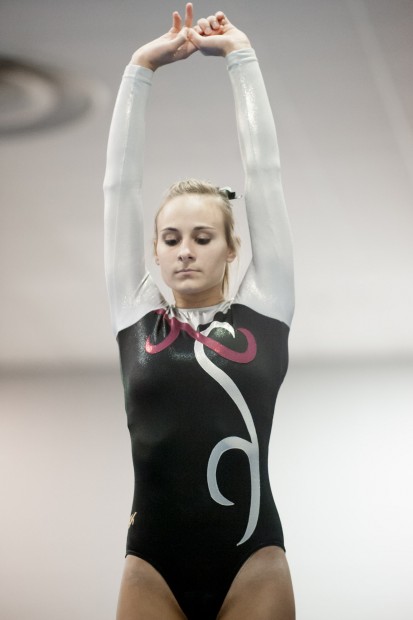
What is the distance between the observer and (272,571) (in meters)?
1.32

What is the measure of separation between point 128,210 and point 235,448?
1.45 ft

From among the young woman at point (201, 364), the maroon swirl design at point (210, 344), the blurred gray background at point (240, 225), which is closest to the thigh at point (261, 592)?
the young woman at point (201, 364)

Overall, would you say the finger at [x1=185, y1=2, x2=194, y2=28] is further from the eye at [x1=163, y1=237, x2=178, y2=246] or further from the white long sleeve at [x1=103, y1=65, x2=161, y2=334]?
the eye at [x1=163, y1=237, x2=178, y2=246]

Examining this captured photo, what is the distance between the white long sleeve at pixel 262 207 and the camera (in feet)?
4.78

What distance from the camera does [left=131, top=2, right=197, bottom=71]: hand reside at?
1499mm

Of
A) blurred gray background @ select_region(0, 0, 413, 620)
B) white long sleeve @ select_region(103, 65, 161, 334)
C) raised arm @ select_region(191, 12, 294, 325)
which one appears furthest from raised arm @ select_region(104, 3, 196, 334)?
blurred gray background @ select_region(0, 0, 413, 620)

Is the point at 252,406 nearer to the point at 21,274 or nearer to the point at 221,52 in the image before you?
the point at 221,52

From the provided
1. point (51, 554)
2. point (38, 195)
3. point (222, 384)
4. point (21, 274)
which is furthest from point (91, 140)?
point (51, 554)

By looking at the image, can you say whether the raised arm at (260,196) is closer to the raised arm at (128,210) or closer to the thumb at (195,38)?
the thumb at (195,38)

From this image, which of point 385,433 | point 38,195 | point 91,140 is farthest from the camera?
point 385,433

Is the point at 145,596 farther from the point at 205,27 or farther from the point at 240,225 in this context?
the point at 240,225

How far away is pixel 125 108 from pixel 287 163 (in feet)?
7.39

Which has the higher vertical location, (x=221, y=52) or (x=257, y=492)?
(x=221, y=52)

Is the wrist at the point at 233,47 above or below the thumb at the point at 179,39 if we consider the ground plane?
below
